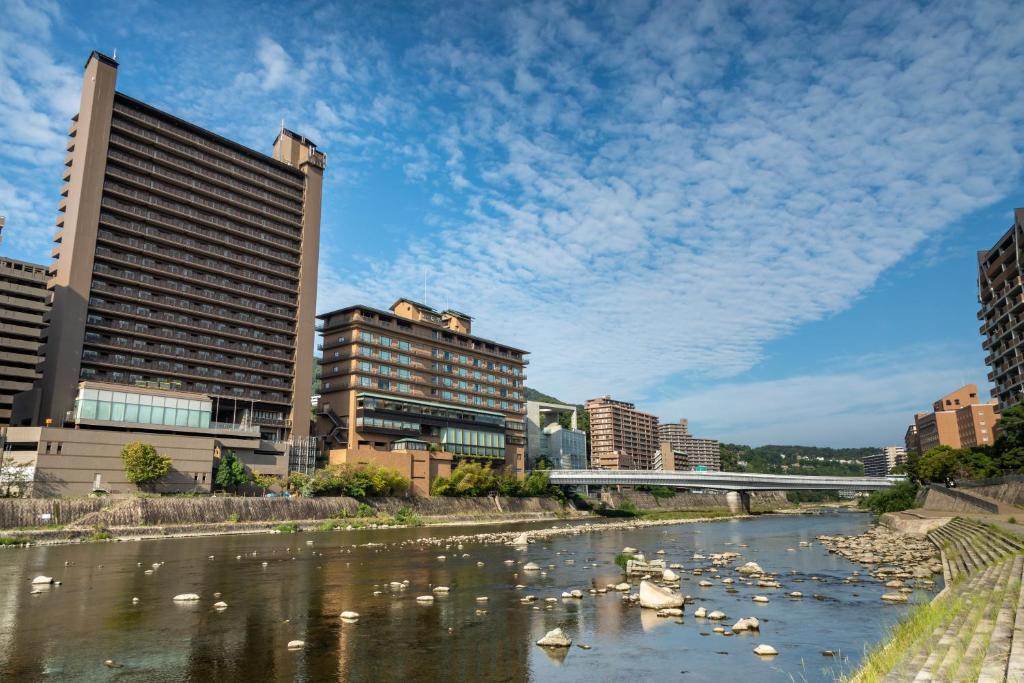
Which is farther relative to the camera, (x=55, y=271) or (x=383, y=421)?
(x=383, y=421)

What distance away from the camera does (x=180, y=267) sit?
110938 mm

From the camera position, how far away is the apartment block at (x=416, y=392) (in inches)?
4803

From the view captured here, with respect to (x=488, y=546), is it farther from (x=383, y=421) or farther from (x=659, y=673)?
(x=383, y=421)

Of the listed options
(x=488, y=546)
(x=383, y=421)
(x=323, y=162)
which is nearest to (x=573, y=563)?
(x=488, y=546)

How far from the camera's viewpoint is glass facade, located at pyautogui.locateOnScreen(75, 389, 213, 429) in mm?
86125

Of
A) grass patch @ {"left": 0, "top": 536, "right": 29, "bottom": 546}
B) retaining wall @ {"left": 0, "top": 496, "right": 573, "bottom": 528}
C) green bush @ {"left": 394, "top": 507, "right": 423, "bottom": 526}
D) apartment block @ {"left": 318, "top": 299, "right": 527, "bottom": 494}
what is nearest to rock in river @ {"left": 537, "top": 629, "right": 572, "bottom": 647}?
grass patch @ {"left": 0, "top": 536, "right": 29, "bottom": 546}

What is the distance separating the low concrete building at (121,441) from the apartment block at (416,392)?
21398mm

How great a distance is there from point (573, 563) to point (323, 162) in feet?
372

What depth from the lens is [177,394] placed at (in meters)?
94.8

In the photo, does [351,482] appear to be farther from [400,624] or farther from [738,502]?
[738,502]

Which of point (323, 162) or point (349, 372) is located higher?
point (323, 162)

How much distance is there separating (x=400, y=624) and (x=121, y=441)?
250ft

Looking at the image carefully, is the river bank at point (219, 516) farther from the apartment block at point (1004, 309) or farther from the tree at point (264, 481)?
the apartment block at point (1004, 309)

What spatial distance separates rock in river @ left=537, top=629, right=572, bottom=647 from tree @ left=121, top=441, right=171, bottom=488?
78048mm
